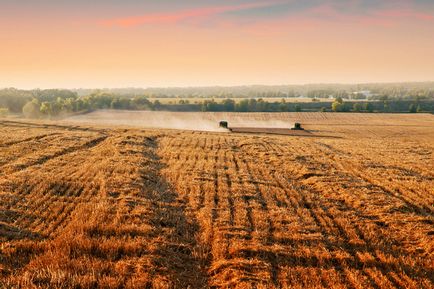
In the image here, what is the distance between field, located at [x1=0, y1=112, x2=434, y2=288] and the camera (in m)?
8.16

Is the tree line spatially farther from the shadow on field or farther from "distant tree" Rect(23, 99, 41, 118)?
the shadow on field

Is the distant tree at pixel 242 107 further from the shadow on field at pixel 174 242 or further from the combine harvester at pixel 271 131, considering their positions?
the shadow on field at pixel 174 242

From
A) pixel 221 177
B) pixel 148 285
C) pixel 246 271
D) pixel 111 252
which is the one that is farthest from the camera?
pixel 221 177

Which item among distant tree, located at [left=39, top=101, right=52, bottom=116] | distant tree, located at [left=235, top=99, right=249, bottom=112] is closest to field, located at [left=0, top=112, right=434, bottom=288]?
distant tree, located at [left=235, top=99, right=249, bottom=112]

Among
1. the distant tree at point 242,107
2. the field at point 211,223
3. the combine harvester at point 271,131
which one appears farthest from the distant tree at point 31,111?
the field at point 211,223

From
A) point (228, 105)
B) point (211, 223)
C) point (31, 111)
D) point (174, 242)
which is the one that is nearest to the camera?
point (174, 242)

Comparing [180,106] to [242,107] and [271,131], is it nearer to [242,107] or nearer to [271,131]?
[242,107]

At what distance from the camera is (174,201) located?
14.2m

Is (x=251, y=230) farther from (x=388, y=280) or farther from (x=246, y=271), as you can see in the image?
(x=388, y=280)

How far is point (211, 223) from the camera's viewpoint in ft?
38.0

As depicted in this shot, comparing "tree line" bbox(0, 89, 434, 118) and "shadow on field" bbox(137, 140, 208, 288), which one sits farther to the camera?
"tree line" bbox(0, 89, 434, 118)

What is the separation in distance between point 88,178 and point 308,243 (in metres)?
11.6

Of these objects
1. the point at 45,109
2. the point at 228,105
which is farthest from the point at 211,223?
the point at 45,109

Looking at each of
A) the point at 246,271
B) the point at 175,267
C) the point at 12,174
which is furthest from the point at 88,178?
the point at 246,271
